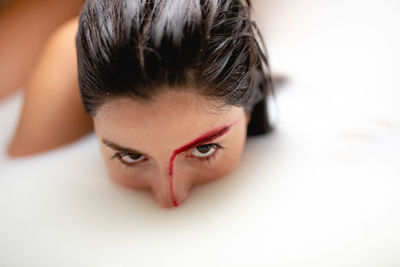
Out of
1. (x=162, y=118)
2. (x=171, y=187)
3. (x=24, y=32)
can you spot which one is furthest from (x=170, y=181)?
(x=24, y=32)

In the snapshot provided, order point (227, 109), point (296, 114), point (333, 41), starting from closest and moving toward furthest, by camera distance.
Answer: point (227, 109), point (296, 114), point (333, 41)

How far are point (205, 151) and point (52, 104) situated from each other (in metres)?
0.35

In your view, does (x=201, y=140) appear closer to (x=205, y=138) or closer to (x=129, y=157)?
(x=205, y=138)

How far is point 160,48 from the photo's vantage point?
1.76 feet

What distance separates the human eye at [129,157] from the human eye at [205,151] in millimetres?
79

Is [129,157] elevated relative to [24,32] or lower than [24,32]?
lower

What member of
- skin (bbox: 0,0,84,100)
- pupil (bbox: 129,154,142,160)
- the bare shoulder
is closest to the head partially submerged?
pupil (bbox: 129,154,142,160)

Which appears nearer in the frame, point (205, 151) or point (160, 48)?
point (160, 48)

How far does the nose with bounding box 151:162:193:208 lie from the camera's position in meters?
0.66

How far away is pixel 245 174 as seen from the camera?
2.61 ft

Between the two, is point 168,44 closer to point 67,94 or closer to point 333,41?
point 67,94

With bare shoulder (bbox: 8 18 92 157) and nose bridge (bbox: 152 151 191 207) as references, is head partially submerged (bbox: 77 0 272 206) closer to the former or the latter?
nose bridge (bbox: 152 151 191 207)

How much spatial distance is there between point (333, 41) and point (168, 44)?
25.0 inches

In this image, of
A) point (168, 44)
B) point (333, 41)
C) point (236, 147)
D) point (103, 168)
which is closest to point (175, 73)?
point (168, 44)
